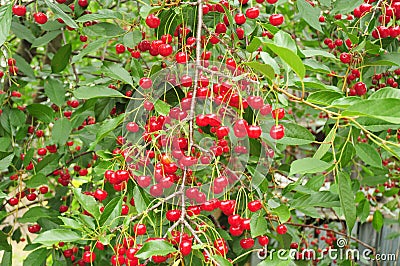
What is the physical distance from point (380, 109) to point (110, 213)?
1.89 ft

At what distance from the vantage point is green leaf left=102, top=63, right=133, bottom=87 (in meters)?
1.22

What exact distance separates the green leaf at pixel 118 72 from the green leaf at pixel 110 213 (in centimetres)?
33

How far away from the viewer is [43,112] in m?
1.76

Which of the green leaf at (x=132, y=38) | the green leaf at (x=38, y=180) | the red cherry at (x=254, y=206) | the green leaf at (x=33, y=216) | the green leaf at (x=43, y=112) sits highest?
the green leaf at (x=132, y=38)

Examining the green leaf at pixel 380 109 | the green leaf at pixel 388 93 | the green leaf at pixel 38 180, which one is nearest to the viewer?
the green leaf at pixel 380 109

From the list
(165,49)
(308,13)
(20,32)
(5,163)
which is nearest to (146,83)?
(165,49)

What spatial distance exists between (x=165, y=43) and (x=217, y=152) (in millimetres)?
275

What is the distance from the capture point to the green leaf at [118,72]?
4.02ft

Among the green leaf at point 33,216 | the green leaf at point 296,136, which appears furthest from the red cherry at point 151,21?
the green leaf at point 33,216

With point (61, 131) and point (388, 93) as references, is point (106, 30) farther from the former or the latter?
point (388, 93)

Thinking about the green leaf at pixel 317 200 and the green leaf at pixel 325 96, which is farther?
the green leaf at pixel 317 200

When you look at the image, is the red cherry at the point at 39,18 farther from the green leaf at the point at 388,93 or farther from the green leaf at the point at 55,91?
the green leaf at the point at 388,93

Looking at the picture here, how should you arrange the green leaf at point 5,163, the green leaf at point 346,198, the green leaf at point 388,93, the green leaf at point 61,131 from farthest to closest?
the green leaf at point 61,131 → the green leaf at point 5,163 → the green leaf at point 346,198 → the green leaf at point 388,93

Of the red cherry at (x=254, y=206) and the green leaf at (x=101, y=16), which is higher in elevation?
the green leaf at (x=101, y=16)
